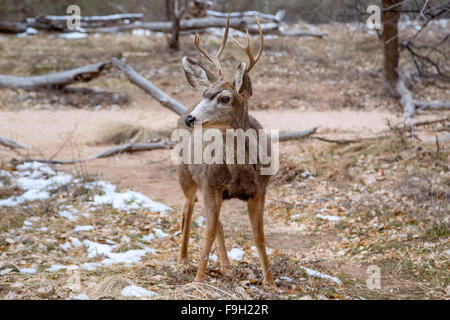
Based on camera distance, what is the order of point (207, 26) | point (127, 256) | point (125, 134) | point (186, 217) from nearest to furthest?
point (186, 217), point (127, 256), point (125, 134), point (207, 26)

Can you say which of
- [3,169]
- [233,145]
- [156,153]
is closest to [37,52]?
[156,153]

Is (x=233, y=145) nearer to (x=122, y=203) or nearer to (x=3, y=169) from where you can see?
(x=122, y=203)

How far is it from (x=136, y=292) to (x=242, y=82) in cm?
206

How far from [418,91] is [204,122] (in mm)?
13092

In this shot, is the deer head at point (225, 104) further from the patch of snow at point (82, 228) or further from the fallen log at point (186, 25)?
the fallen log at point (186, 25)

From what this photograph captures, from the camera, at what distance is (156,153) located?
1064 centimetres

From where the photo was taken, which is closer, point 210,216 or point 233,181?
point 233,181

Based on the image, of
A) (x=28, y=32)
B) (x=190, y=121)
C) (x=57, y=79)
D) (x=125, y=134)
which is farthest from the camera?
(x=28, y=32)

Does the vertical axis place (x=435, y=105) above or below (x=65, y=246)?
above

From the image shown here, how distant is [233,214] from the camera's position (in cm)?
777

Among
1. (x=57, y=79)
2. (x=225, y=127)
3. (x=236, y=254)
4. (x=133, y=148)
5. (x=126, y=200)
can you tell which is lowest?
(x=236, y=254)

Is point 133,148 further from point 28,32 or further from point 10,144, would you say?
point 28,32

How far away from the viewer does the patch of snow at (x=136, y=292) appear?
14.4 ft

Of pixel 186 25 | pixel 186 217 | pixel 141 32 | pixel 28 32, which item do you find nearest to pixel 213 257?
pixel 186 217
